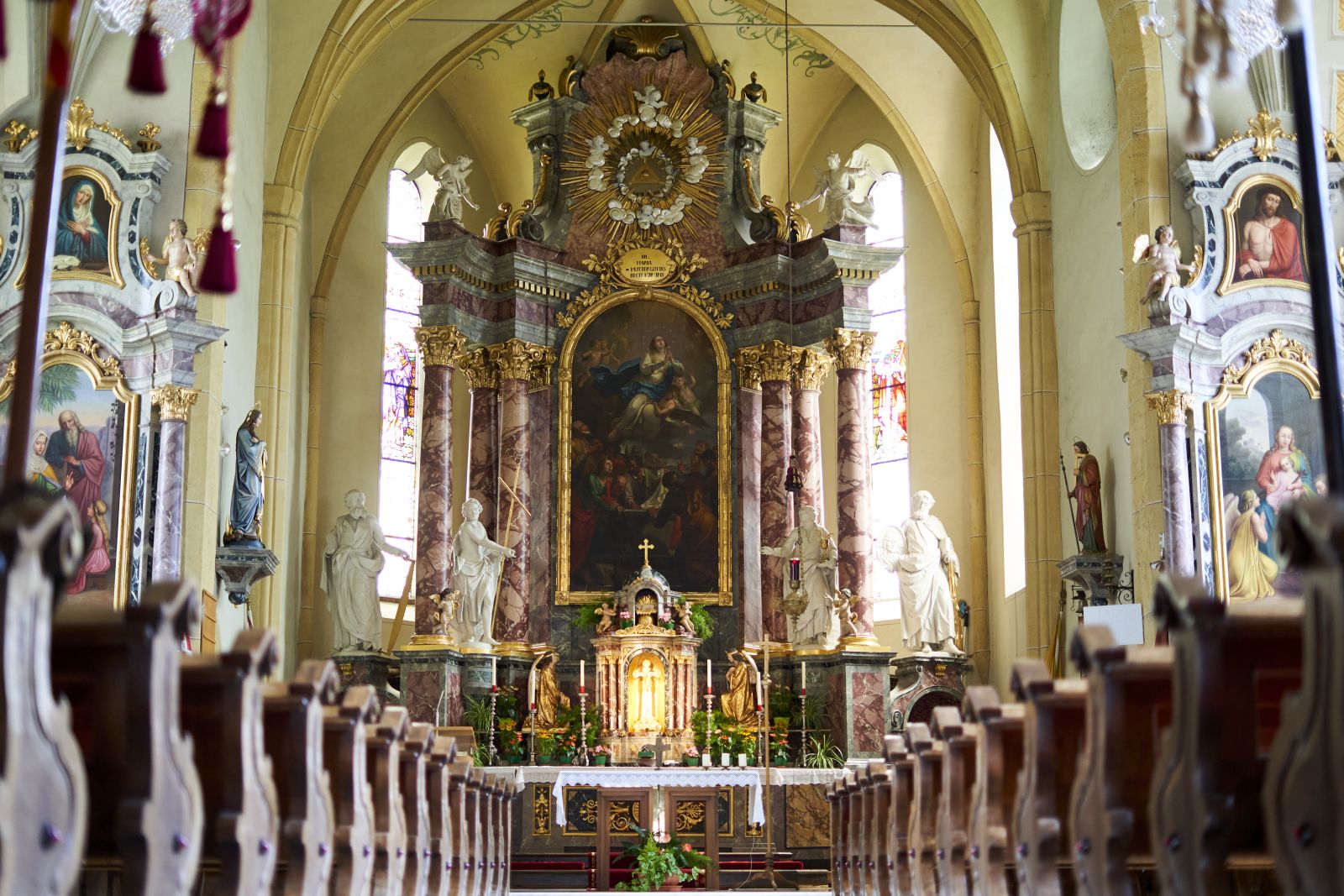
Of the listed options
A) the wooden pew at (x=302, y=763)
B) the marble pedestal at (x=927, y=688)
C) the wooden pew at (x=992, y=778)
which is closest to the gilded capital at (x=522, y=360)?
the marble pedestal at (x=927, y=688)

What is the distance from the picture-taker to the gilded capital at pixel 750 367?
1908 cm

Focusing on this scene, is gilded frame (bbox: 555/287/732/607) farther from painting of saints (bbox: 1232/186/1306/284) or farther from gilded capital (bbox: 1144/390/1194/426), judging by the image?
painting of saints (bbox: 1232/186/1306/284)

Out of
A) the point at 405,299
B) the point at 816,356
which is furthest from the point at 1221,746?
the point at 405,299

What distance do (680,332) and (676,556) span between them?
2.70 metres

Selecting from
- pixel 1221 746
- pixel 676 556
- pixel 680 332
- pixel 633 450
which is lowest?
pixel 1221 746

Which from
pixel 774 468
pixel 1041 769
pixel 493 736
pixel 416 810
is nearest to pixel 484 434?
A: pixel 774 468

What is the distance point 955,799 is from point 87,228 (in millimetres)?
9359

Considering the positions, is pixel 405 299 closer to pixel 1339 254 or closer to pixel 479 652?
pixel 479 652

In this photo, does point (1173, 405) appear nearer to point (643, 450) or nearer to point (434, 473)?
point (643, 450)

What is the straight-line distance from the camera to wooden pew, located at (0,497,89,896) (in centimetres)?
335

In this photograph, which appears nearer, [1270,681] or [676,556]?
[1270,681]

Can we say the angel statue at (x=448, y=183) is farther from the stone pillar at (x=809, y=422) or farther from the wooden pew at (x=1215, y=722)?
the wooden pew at (x=1215, y=722)

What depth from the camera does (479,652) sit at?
1748cm

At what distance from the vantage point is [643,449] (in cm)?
1927
